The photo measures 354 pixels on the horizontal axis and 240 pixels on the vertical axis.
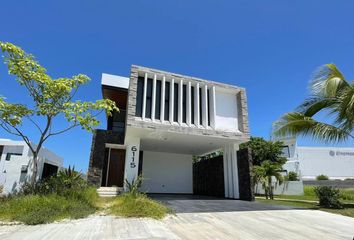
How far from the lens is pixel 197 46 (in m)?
11.4

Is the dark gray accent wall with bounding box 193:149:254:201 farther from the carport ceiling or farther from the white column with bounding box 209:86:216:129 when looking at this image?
the white column with bounding box 209:86:216:129

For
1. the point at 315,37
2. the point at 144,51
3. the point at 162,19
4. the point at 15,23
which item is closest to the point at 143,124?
the point at 144,51

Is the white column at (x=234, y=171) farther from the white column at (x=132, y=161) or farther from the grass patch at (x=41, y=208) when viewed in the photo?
the grass patch at (x=41, y=208)

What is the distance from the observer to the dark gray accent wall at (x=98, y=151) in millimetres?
12398

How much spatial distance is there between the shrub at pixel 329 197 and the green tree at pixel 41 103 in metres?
9.89

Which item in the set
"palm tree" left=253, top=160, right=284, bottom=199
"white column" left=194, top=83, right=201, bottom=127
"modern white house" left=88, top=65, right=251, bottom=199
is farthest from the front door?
"palm tree" left=253, top=160, right=284, bottom=199

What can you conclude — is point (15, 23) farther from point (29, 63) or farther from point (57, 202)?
point (57, 202)

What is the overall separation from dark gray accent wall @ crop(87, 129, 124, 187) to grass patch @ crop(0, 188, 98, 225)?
5160 millimetres

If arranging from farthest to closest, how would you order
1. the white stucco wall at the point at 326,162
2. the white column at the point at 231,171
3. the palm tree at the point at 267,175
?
1. the white stucco wall at the point at 326,162
2. the palm tree at the point at 267,175
3. the white column at the point at 231,171

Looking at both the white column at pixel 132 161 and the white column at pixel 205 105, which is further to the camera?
the white column at pixel 205 105

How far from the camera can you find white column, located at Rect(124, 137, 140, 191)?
1119 cm

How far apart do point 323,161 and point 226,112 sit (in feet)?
110

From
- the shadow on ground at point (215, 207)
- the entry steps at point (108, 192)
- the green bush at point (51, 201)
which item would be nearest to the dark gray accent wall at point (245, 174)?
the shadow on ground at point (215, 207)

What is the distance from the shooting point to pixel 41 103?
311 inches
